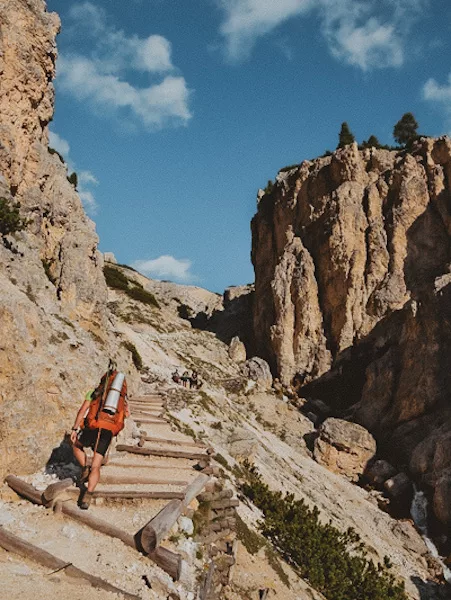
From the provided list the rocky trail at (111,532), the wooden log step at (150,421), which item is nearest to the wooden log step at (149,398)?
the wooden log step at (150,421)

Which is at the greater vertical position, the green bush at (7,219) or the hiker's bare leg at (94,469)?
the green bush at (7,219)

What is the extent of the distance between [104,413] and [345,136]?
76437 mm

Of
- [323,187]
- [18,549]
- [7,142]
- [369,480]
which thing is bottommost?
[369,480]

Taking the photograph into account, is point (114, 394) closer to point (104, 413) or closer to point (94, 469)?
point (104, 413)

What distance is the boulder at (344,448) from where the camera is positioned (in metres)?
35.7

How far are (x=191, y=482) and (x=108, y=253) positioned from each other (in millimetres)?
131305

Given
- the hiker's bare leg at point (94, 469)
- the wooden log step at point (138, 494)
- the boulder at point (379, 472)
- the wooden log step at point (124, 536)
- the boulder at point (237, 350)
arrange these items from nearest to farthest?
the wooden log step at point (124, 536)
the hiker's bare leg at point (94, 469)
the wooden log step at point (138, 494)
the boulder at point (379, 472)
the boulder at point (237, 350)

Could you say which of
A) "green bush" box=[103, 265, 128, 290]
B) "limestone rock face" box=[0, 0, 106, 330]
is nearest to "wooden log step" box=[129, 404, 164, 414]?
"limestone rock face" box=[0, 0, 106, 330]

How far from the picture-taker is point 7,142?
2011cm

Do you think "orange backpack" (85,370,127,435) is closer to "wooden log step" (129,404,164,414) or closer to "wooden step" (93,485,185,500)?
"wooden step" (93,485,185,500)

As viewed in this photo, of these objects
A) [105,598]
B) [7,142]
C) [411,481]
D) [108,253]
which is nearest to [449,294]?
[411,481]

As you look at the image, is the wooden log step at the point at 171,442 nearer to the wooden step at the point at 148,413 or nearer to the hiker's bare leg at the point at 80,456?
the wooden step at the point at 148,413

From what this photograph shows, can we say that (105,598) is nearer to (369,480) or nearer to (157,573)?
(157,573)

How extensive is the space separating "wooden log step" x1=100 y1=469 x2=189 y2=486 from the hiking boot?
59.8 inches
